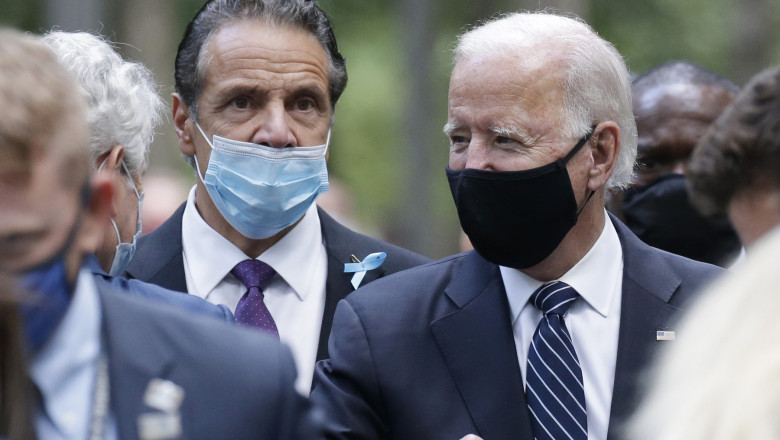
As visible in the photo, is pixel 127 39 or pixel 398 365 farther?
pixel 127 39

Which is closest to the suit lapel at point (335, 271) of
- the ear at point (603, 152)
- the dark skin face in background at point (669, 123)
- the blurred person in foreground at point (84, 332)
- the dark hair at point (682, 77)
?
the ear at point (603, 152)

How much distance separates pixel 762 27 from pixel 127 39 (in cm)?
861

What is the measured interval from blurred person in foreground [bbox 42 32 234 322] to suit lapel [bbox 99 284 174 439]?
119 centimetres

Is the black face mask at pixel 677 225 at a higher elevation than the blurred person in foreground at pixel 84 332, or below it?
below

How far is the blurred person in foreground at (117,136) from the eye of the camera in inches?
149

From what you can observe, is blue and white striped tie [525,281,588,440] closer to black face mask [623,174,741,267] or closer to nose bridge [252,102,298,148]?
nose bridge [252,102,298,148]

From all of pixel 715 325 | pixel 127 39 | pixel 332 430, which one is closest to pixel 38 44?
pixel 715 325

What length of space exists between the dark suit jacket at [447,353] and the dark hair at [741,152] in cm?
119

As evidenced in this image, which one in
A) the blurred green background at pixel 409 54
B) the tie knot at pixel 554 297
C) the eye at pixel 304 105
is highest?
the eye at pixel 304 105

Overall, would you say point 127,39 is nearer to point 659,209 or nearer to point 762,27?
point 762,27

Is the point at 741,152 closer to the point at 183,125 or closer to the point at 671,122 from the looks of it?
the point at 183,125

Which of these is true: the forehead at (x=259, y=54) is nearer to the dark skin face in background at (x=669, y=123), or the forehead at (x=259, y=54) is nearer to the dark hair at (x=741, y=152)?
the dark skin face in background at (x=669, y=123)

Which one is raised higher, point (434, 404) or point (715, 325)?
point (715, 325)

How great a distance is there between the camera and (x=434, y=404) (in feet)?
12.1
